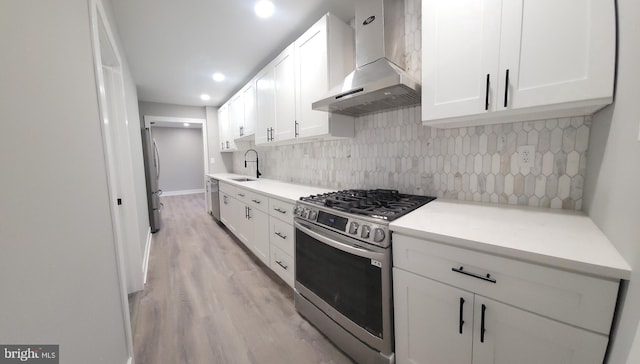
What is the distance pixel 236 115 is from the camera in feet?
13.7

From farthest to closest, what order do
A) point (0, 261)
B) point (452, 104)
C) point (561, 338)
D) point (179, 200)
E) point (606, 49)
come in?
point (179, 200), point (452, 104), point (606, 49), point (561, 338), point (0, 261)

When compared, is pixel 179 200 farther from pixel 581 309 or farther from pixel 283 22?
pixel 581 309

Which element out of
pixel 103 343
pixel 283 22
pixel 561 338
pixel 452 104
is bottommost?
pixel 103 343

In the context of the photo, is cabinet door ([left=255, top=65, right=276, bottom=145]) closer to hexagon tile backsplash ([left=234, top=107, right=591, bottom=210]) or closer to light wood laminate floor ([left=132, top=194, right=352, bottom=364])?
hexagon tile backsplash ([left=234, top=107, right=591, bottom=210])

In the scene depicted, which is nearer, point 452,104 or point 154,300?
point 452,104

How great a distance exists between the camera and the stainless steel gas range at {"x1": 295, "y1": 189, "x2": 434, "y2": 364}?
3.92ft

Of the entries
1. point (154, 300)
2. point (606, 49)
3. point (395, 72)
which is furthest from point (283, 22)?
point (154, 300)

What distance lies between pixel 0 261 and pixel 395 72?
1.65 m

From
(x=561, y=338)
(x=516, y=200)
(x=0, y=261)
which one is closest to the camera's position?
(x=0, y=261)

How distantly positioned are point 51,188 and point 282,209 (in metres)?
1.47

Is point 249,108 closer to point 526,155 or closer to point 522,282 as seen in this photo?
point 526,155

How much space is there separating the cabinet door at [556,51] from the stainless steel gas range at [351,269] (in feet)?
2.55

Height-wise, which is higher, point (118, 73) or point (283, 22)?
point (283, 22)

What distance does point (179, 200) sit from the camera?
7.11 meters
